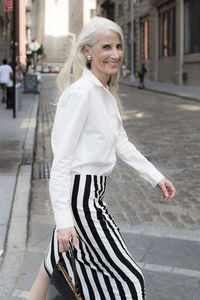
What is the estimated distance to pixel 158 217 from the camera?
5.51 metres

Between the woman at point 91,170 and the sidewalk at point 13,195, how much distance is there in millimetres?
1415

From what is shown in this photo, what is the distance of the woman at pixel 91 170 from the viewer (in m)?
2.33

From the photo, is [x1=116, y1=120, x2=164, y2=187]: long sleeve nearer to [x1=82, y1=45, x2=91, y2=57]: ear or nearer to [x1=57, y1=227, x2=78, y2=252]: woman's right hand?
[x1=82, y1=45, x2=91, y2=57]: ear

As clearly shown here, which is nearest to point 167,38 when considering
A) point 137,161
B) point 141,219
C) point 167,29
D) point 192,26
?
point 167,29

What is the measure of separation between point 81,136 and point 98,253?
1.80 feet

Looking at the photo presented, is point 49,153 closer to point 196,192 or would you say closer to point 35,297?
point 196,192

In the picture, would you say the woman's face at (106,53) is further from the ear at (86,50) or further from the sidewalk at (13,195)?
the sidewalk at (13,195)

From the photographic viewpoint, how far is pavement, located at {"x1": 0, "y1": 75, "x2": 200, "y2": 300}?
379 centimetres

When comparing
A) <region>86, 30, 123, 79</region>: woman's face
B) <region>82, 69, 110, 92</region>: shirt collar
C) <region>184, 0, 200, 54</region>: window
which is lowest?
<region>82, 69, 110, 92</region>: shirt collar

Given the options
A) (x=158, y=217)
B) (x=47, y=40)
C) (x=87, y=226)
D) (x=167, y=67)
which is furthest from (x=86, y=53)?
(x=47, y=40)

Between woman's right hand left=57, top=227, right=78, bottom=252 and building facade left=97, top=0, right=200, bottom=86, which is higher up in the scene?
building facade left=97, top=0, right=200, bottom=86

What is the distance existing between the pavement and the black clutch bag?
1.19 meters

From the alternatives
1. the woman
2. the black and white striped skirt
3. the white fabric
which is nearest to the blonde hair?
the woman

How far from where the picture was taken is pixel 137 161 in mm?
2746
